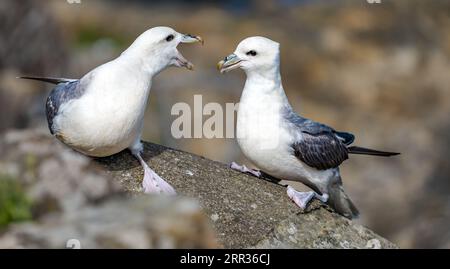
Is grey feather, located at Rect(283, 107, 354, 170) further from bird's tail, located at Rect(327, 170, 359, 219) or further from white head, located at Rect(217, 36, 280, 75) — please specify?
white head, located at Rect(217, 36, 280, 75)

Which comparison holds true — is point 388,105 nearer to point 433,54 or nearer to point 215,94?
point 433,54

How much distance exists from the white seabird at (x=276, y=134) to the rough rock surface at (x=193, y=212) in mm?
201

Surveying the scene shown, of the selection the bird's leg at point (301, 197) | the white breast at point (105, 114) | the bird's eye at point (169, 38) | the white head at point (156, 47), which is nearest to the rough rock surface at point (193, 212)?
the bird's leg at point (301, 197)

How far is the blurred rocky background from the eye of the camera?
43.8ft

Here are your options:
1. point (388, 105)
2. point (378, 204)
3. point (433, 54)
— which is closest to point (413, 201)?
point (378, 204)

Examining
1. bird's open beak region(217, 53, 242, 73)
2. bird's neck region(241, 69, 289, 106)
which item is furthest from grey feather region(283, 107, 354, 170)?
bird's open beak region(217, 53, 242, 73)

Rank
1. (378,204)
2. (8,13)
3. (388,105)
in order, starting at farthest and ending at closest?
(388,105)
(8,13)
(378,204)

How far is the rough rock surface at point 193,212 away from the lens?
15.5 feet

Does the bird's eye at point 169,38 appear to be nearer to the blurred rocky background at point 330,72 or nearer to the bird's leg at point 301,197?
the bird's leg at point 301,197

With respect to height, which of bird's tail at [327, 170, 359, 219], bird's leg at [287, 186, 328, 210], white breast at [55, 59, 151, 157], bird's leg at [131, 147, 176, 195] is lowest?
bird's tail at [327, 170, 359, 219]

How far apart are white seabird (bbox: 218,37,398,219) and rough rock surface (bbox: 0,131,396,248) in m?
0.20

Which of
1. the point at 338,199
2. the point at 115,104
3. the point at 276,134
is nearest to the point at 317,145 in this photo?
the point at 276,134

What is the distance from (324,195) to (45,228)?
3.08 metres

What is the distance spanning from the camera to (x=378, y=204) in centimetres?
1309
